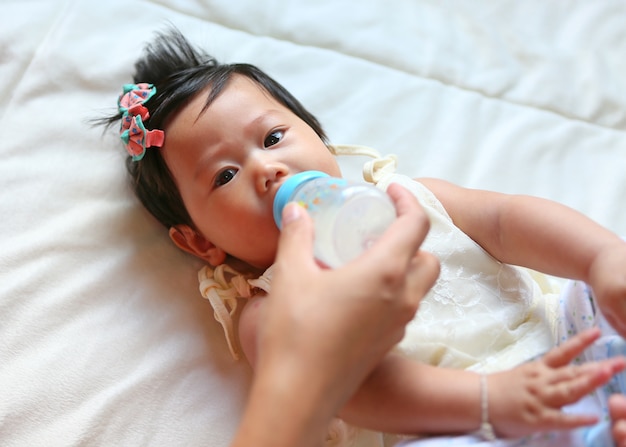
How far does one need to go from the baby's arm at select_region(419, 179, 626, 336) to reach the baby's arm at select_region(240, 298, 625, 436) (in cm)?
13

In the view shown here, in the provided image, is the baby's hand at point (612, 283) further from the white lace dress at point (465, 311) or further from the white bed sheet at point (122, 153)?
the white bed sheet at point (122, 153)

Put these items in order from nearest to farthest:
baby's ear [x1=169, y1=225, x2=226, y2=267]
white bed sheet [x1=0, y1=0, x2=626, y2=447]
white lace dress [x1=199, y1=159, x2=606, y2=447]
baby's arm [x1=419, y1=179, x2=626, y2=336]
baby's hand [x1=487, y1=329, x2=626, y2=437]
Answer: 1. baby's hand [x1=487, y1=329, x2=626, y2=437]
2. baby's arm [x1=419, y1=179, x2=626, y2=336]
3. white lace dress [x1=199, y1=159, x2=606, y2=447]
4. white bed sheet [x1=0, y1=0, x2=626, y2=447]
5. baby's ear [x1=169, y1=225, x2=226, y2=267]

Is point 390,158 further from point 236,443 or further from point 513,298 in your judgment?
point 236,443

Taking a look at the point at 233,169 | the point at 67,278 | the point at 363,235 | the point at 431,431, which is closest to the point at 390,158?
the point at 233,169

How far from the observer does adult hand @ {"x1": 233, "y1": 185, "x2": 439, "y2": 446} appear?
766 mm

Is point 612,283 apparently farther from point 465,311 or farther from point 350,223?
point 350,223

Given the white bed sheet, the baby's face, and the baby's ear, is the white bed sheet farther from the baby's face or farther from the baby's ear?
the baby's face

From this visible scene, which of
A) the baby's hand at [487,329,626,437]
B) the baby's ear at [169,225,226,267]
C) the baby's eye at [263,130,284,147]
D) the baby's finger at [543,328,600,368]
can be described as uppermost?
the baby's eye at [263,130,284,147]

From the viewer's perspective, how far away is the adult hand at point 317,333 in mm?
766

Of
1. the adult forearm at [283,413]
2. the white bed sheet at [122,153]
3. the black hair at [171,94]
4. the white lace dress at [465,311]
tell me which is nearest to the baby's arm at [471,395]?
the white lace dress at [465,311]

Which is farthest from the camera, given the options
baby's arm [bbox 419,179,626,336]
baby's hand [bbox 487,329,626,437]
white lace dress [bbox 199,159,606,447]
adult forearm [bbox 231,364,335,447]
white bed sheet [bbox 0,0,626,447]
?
white bed sheet [bbox 0,0,626,447]

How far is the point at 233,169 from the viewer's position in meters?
1.22

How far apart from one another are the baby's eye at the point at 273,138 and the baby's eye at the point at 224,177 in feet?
0.28

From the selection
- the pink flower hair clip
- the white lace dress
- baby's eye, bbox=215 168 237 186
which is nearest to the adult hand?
the white lace dress
